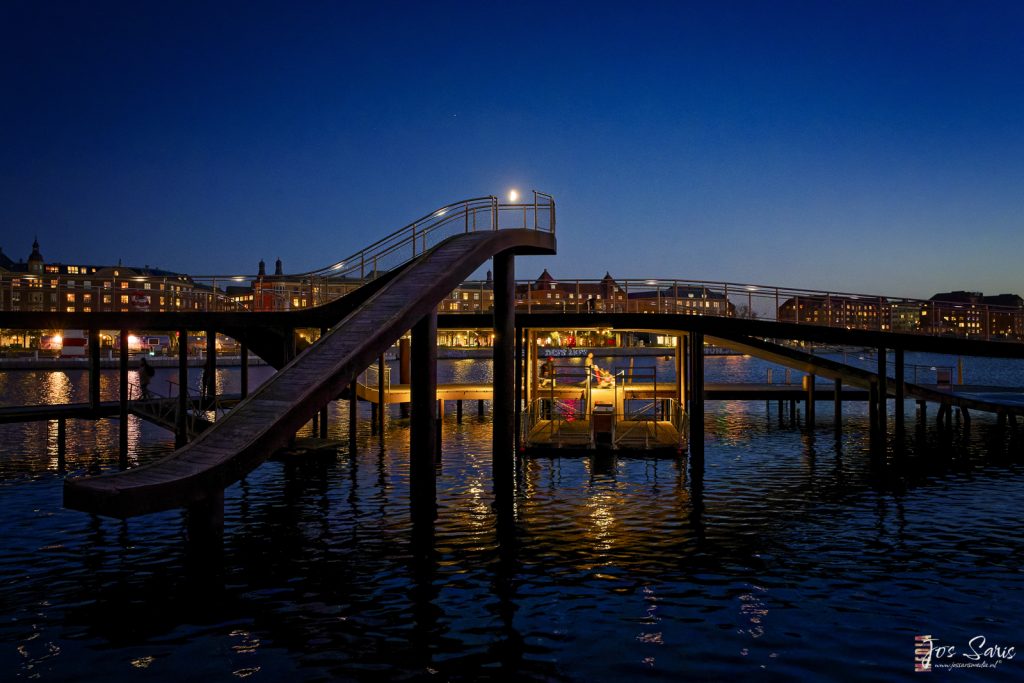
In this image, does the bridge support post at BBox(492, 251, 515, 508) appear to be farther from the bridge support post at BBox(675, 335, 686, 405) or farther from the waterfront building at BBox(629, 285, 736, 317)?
the bridge support post at BBox(675, 335, 686, 405)

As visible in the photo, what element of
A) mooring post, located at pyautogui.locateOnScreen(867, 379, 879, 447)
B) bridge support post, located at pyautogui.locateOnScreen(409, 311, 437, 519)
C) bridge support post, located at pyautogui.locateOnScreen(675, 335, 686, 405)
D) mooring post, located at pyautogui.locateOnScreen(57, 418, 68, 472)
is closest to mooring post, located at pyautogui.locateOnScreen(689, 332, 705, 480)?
bridge support post, located at pyautogui.locateOnScreen(675, 335, 686, 405)

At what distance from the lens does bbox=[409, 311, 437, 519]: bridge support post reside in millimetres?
20750

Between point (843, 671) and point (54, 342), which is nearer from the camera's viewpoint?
point (843, 671)

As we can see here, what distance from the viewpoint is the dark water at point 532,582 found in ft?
42.4

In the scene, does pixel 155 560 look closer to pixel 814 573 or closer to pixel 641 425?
pixel 814 573

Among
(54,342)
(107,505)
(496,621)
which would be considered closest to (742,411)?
(496,621)

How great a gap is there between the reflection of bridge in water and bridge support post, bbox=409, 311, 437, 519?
4 cm

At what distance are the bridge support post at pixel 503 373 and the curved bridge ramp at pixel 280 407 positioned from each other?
6.11ft

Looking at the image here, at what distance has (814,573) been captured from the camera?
17500 millimetres

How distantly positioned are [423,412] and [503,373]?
18.4 feet

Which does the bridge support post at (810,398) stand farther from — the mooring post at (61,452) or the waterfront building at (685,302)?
the mooring post at (61,452)

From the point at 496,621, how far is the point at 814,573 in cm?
749

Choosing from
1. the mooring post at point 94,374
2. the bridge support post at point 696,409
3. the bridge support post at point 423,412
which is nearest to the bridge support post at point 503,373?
the bridge support post at point 423,412

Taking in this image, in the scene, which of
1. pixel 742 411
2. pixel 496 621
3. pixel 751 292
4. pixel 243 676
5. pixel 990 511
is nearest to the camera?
pixel 243 676
